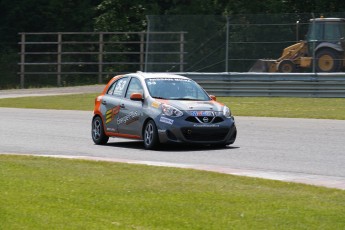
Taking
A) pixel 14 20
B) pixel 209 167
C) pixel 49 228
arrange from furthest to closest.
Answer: pixel 14 20
pixel 209 167
pixel 49 228

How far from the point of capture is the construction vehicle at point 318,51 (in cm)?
3231

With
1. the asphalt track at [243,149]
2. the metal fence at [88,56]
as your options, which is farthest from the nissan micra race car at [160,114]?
the metal fence at [88,56]

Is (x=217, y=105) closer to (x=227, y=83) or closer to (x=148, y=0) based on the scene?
(x=227, y=83)

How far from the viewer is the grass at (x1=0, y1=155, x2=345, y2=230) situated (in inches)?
384

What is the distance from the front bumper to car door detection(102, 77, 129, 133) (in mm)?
1622

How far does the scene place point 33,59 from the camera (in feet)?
167

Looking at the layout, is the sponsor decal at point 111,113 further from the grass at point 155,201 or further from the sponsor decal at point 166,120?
the grass at point 155,201

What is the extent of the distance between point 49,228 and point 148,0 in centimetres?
4051

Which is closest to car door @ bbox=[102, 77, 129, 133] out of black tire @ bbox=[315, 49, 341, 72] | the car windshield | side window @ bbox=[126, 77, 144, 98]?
side window @ bbox=[126, 77, 144, 98]

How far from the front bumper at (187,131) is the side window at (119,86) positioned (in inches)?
73.5

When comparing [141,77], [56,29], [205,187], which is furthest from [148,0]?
[205,187]

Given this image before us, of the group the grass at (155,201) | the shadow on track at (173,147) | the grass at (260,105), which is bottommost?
the grass at (260,105)

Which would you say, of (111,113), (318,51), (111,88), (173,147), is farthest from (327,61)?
(173,147)

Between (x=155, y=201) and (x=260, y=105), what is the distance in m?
19.6
